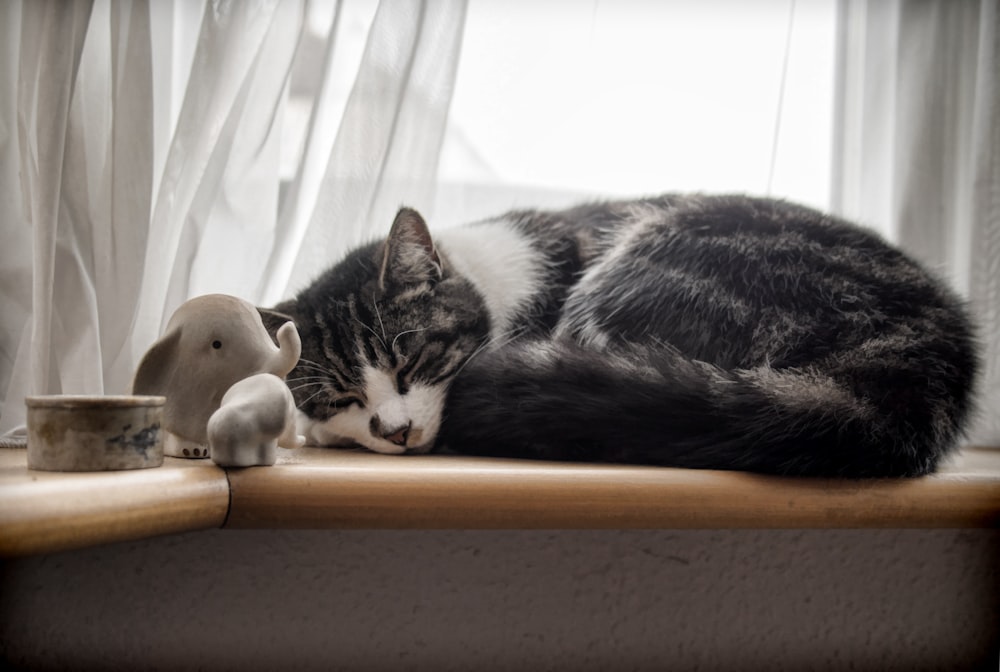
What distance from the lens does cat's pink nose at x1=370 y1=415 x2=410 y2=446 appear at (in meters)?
0.88

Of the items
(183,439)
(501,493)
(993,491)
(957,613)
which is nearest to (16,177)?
(183,439)

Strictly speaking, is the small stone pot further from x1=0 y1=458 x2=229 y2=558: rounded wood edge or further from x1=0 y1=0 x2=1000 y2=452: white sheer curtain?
x1=0 y1=0 x2=1000 y2=452: white sheer curtain

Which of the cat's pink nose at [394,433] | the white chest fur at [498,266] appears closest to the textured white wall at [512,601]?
the cat's pink nose at [394,433]

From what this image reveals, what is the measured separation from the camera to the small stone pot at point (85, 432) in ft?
1.94

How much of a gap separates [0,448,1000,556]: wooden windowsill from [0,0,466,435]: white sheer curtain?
0.80 feet

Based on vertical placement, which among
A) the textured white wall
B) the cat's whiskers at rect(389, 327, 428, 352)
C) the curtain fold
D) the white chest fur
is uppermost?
the curtain fold

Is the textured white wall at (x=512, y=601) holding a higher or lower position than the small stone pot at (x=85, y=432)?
lower

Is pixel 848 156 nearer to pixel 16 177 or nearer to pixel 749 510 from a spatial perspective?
pixel 749 510

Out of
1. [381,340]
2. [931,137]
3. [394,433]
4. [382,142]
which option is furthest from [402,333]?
[931,137]

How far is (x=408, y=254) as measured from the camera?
969 mm

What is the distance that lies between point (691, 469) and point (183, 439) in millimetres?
485

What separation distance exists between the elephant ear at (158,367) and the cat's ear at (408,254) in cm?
32

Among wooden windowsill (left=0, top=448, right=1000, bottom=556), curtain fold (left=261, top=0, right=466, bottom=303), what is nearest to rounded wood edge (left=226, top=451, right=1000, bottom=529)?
wooden windowsill (left=0, top=448, right=1000, bottom=556)

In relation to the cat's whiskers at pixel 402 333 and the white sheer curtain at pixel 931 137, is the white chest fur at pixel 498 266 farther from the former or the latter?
the white sheer curtain at pixel 931 137
